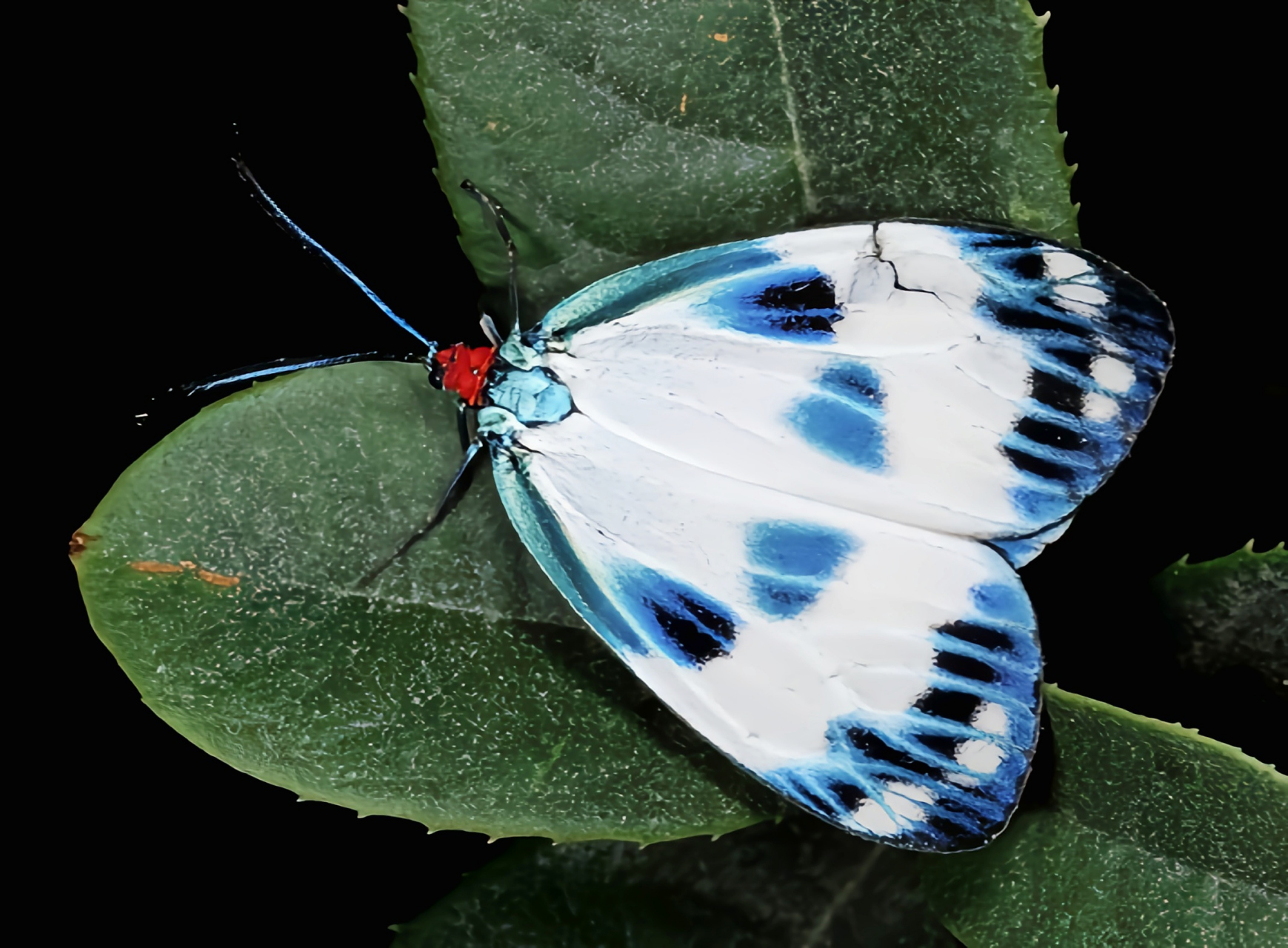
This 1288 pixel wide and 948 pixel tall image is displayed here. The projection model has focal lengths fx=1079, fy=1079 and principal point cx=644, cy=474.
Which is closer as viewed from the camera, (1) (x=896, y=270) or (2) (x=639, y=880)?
(1) (x=896, y=270)

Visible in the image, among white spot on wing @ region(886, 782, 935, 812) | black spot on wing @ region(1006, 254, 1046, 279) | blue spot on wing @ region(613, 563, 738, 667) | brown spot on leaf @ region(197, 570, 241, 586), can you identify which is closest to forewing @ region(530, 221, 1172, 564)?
black spot on wing @ region(1006, 254, 1046, 279)

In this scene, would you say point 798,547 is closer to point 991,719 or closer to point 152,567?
point 991,719

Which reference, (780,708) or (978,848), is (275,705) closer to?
(780,708)

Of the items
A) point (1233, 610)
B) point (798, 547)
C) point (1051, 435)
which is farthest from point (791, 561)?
point (1233, 610)

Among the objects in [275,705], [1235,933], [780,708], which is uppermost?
[275,705]

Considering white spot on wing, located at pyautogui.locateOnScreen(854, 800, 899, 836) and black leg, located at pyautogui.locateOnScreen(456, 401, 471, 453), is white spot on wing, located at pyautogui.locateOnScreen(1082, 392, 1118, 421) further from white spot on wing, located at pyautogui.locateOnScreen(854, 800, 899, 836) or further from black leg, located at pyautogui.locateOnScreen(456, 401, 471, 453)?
black leg, located at pyautogui.locateOnScreen(456, 401, 471, 453)

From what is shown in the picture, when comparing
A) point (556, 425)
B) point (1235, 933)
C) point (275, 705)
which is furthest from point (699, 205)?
point (1235, 933)
